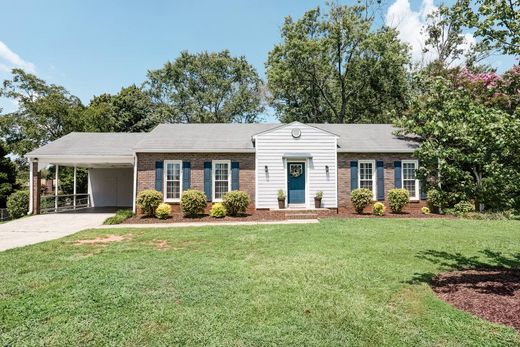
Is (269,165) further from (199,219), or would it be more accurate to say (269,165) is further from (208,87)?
(208,87)

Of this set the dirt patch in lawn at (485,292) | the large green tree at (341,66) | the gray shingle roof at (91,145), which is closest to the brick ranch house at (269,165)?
the gray shingle roof at (91,145)

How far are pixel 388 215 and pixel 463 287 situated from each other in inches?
373

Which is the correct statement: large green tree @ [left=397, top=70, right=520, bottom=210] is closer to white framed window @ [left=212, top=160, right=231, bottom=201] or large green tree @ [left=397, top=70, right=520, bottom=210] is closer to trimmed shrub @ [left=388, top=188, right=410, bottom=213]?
trimmed shrub @ [left=388, top=188, right=410, bottom=213]

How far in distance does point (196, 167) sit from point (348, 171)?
282 inches

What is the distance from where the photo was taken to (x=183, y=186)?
14.3 metres

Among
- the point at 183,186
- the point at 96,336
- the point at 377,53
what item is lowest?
the point at 96,336

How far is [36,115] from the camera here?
27281 millimetres

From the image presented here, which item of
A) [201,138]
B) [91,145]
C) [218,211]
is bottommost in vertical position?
[218,211]

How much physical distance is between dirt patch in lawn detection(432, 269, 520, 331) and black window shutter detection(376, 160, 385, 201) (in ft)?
30.1

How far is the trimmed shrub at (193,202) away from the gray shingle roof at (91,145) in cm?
367

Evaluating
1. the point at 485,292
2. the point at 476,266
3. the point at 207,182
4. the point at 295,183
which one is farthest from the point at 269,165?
the point at 485,292

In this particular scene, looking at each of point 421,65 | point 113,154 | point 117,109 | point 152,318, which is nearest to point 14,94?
point 117,109

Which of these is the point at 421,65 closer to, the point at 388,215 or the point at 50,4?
the point at 388,215

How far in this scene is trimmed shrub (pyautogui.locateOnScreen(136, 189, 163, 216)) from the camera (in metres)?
13.4
